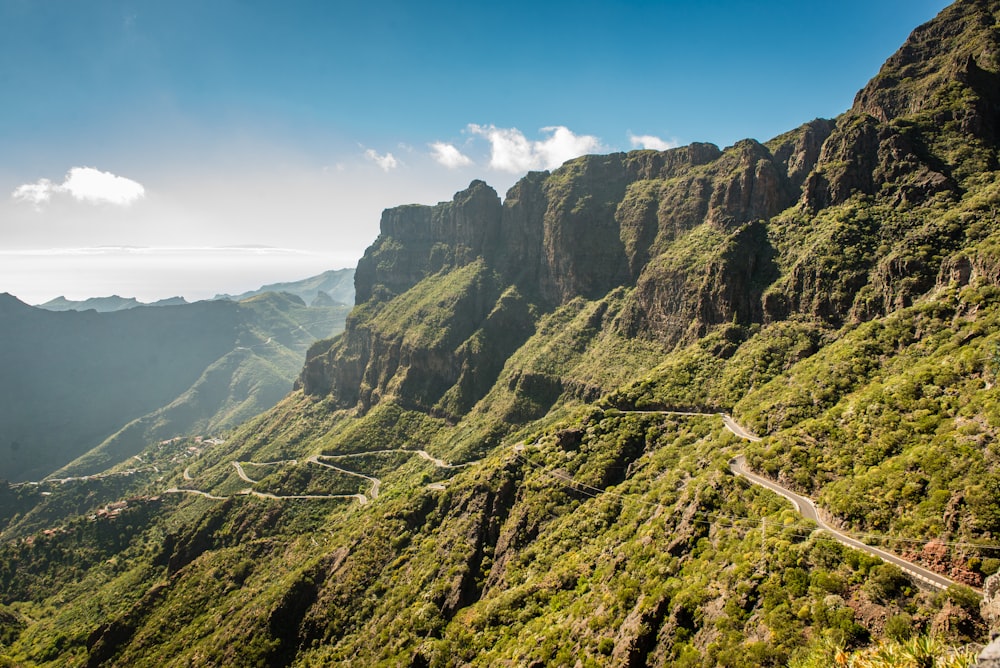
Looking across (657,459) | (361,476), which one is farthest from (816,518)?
(361,476)

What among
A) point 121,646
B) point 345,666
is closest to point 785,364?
point 345,666

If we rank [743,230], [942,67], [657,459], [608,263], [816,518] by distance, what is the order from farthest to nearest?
[608,263], [743,230], [942,67], [657,459], [816,518]

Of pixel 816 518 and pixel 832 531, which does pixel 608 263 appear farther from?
pixel 832 531

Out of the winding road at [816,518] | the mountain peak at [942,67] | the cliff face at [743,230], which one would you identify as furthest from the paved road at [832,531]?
the mountain peak at [942,67]

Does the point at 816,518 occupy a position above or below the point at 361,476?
above

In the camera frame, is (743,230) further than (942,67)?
Yes

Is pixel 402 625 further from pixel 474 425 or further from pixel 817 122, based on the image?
pixel 817 122
